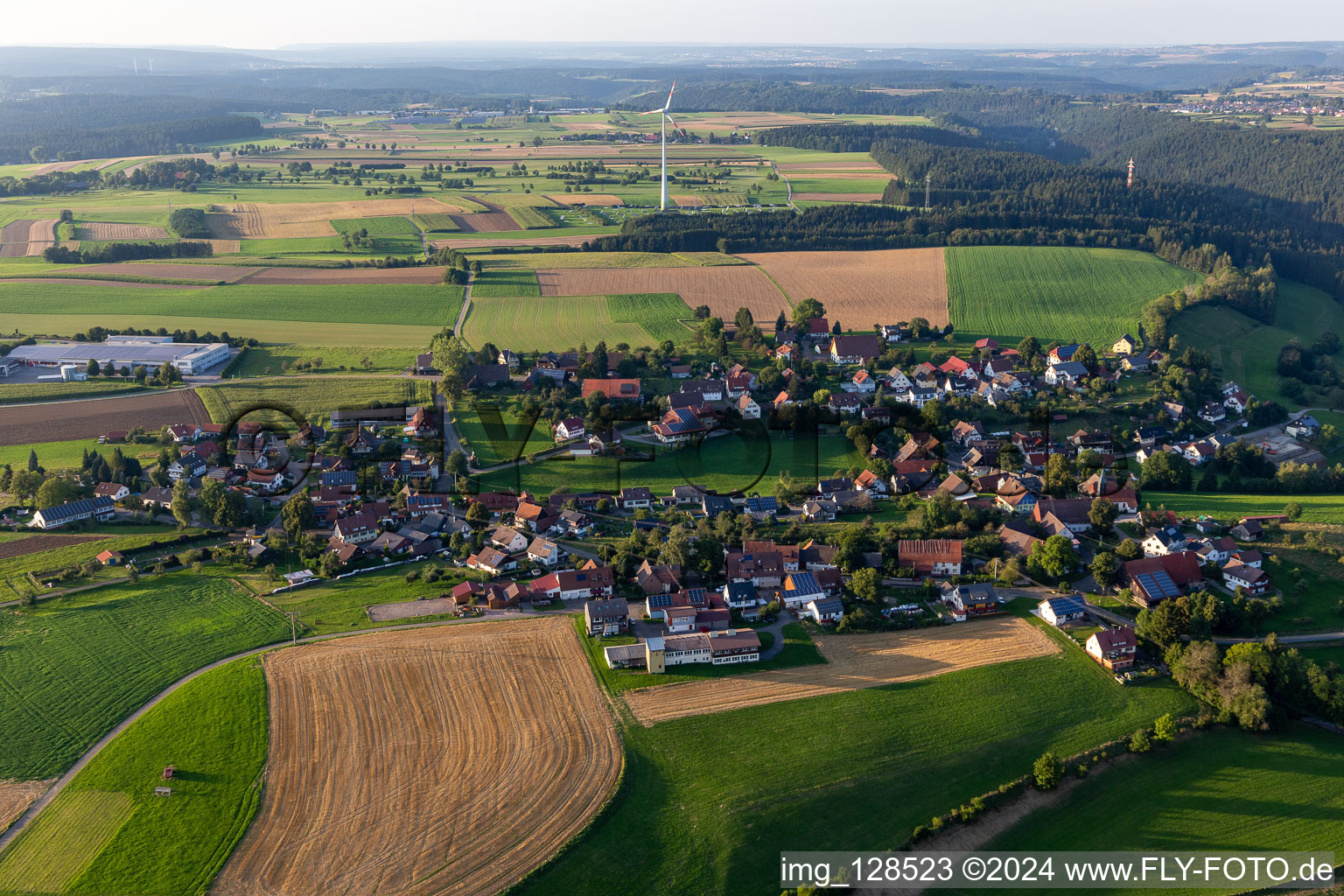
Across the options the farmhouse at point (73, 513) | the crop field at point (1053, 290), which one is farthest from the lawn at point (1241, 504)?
the farmhouse at point (73, 513)

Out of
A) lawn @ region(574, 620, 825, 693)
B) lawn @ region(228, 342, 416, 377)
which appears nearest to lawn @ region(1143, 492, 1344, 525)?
lawn @ region(574, 620, 825, 693)

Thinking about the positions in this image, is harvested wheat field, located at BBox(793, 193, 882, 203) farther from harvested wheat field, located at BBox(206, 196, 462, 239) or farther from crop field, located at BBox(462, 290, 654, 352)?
crop field, located at BBox(462, 290, 654, 352)

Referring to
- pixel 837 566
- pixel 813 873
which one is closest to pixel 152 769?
pixel 813 873

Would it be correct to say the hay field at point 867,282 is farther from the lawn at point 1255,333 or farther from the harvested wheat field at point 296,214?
the harvested wheat field at point 296,214

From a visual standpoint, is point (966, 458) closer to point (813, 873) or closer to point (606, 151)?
point (813, 873)

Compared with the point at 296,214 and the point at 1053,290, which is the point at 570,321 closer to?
the point at 1053,290

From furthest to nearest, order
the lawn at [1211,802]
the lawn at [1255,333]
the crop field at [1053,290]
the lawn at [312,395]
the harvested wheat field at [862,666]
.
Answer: the crop field at [1053,290] < the lawn at [1255,333] < the lawn at [312,395] < the harvested wheat field at [862,666] < the lawn at [1211,802]
